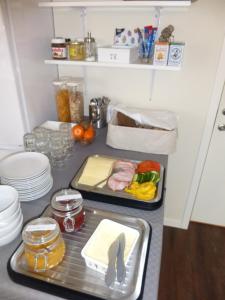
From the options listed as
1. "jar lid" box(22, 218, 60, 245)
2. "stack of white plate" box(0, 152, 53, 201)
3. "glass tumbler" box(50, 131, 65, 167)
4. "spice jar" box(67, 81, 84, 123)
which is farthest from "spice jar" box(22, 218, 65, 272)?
"spice jar" box(67, 81, 84, 123)

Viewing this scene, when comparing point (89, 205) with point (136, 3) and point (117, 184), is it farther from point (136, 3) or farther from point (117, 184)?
point (136, 3)

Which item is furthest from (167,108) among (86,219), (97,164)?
(86,219)

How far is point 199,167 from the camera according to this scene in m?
1.58

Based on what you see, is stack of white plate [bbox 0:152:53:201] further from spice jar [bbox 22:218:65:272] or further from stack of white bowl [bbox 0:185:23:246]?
spice jar [bbox 22:218:65:272]

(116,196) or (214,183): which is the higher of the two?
(116,196)

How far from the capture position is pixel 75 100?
137cm

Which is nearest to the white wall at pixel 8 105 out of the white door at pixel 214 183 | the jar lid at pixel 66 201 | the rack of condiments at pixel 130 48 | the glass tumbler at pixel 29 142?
the glass tumbler at pixel 29 142

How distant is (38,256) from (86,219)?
22 centimetres

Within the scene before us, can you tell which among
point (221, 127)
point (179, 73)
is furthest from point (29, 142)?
point (221, 127)

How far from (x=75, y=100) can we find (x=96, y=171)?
54 cm

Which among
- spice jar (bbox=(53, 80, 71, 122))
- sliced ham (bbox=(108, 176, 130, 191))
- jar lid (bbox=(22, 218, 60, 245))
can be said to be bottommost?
sliced ham (bbox=(108, 176, 130, 191))

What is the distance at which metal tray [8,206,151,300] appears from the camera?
0.62 m

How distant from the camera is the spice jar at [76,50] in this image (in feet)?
3.98

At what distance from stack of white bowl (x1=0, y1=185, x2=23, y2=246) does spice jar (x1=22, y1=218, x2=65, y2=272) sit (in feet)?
0.30
